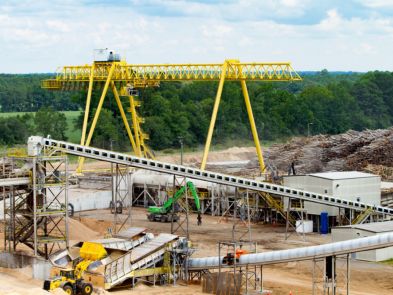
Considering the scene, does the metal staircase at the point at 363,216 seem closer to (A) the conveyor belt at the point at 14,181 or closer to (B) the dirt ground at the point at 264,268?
(B) the dirt ground at the point at 264,268

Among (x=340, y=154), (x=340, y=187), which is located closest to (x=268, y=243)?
(x=340, y=187)

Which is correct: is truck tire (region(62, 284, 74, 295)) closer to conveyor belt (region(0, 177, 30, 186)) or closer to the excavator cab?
the excavator cab

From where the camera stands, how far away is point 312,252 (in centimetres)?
4591

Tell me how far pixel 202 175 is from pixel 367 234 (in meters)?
12.1

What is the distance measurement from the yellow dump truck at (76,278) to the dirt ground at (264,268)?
3.13ft

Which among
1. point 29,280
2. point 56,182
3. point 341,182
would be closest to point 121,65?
point 341,182

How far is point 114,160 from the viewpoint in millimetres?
61125

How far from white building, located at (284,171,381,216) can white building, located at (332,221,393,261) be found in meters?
8.33

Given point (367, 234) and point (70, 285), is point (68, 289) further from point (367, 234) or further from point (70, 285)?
point (367, 234)

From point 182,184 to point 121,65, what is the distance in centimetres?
1575

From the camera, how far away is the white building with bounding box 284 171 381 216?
223 ft

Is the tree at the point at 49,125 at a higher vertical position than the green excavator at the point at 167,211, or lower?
higher

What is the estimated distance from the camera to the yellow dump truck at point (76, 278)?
46531 millimetres

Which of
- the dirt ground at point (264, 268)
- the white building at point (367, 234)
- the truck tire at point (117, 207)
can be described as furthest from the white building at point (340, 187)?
the truck tire at point (117, 207)
